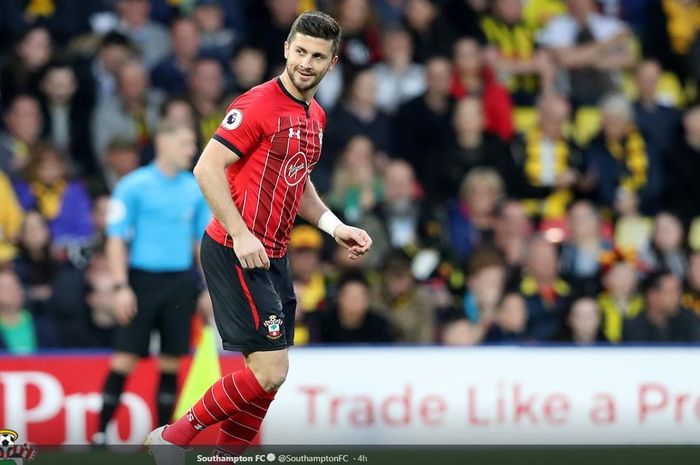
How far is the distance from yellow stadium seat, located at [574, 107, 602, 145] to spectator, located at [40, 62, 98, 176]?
3841 millimetres

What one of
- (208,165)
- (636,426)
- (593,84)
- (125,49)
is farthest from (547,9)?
(208,165)

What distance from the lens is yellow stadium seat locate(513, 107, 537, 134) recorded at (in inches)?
468

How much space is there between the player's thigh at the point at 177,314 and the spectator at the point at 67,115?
255 centimetres

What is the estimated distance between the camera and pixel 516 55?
1216 centimetres

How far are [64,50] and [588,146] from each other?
13.6 ft

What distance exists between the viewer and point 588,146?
11773 mm

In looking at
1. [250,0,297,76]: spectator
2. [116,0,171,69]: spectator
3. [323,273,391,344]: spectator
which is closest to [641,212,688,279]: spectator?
[323,273,391,344]: spectator

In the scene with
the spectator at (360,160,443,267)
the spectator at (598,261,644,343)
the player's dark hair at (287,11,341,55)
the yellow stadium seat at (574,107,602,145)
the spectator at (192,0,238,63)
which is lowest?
the spectator at (598,261,644,343)

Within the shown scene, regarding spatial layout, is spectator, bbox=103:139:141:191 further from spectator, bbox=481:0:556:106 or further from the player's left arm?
the player's left arm

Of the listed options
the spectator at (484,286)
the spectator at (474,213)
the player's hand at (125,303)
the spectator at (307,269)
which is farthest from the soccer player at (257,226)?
the spectator at (474,213)

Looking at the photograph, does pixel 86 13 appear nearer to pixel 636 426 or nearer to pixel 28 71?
pixel 28 71

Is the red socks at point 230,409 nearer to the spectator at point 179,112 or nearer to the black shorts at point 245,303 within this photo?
the black shorts at point 245,303

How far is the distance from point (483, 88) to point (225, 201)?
615cm

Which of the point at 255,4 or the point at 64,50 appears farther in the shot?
the point at 255,4
